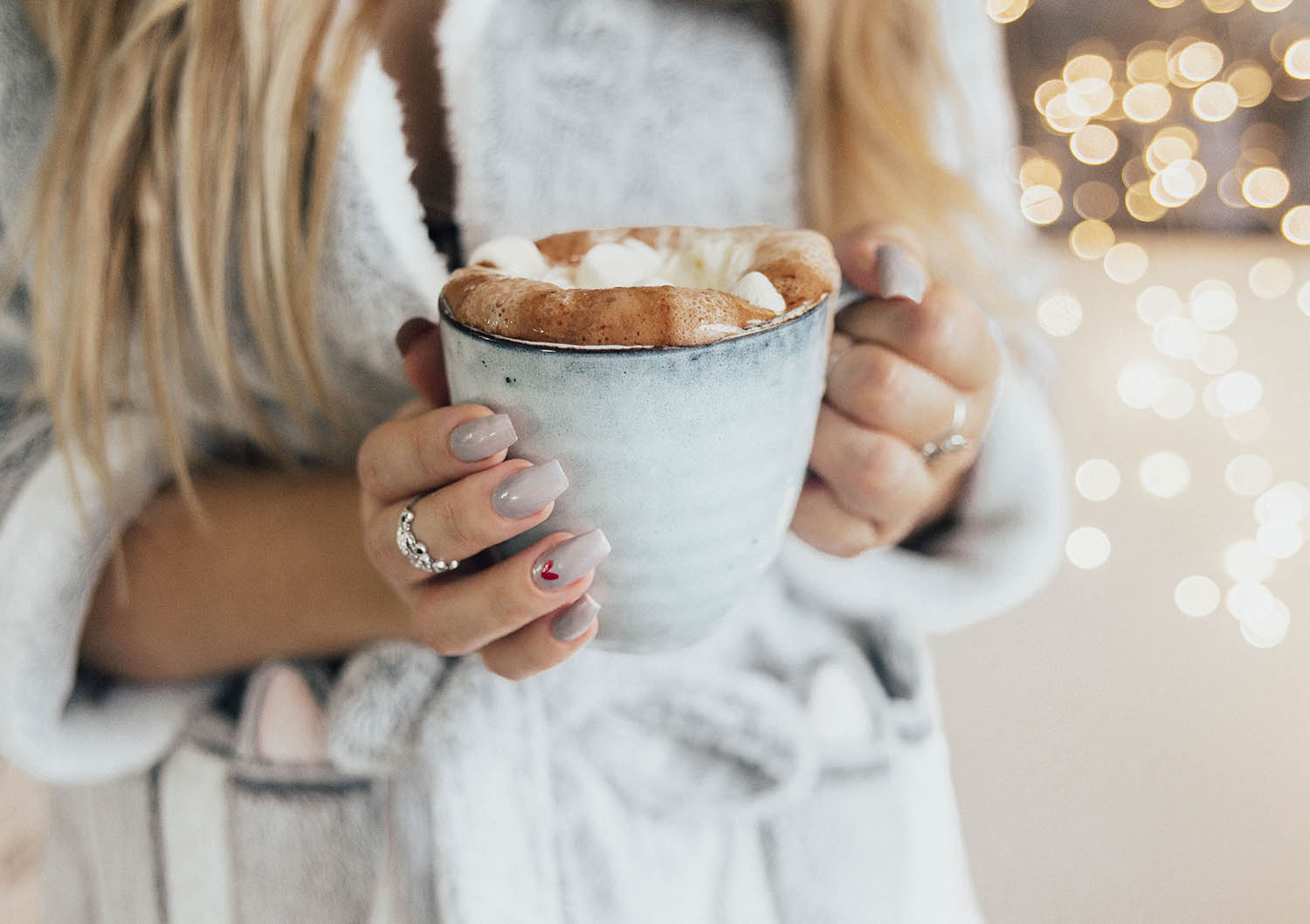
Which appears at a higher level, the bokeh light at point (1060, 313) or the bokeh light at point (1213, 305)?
the bokeh light at point (1213, 305)

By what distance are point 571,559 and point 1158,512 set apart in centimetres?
104

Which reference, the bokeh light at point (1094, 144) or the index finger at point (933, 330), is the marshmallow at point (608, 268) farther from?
the bokeh light at point (1094, 144)

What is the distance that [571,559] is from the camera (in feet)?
0.97

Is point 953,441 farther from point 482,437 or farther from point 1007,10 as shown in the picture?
point 1007,10

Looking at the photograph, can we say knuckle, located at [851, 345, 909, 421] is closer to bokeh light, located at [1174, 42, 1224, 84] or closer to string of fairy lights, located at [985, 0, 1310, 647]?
string of fairy lights, located at [985, 0, 1310, 647]

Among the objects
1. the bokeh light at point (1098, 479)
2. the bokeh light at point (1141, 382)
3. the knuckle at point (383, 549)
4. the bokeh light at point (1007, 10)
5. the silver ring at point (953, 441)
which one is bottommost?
the bokeh light at point (1098, 479)

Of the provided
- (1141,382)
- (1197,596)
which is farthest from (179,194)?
(1141,382)

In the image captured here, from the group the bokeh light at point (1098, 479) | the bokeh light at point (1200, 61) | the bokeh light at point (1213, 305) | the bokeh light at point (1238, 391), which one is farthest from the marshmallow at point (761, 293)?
the bokeh light at point (1200, 61)

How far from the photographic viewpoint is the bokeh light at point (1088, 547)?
0.96 metres

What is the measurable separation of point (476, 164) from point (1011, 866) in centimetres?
60

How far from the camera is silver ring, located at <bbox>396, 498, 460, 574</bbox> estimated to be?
32 cm

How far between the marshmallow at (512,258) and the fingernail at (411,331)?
0.06m

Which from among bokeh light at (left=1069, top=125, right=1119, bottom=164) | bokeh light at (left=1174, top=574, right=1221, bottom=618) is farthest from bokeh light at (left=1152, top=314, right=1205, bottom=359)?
bokeh light at (left=1174, top=574, right=1221, bottom=618)

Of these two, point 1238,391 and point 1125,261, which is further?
point 1125,261
